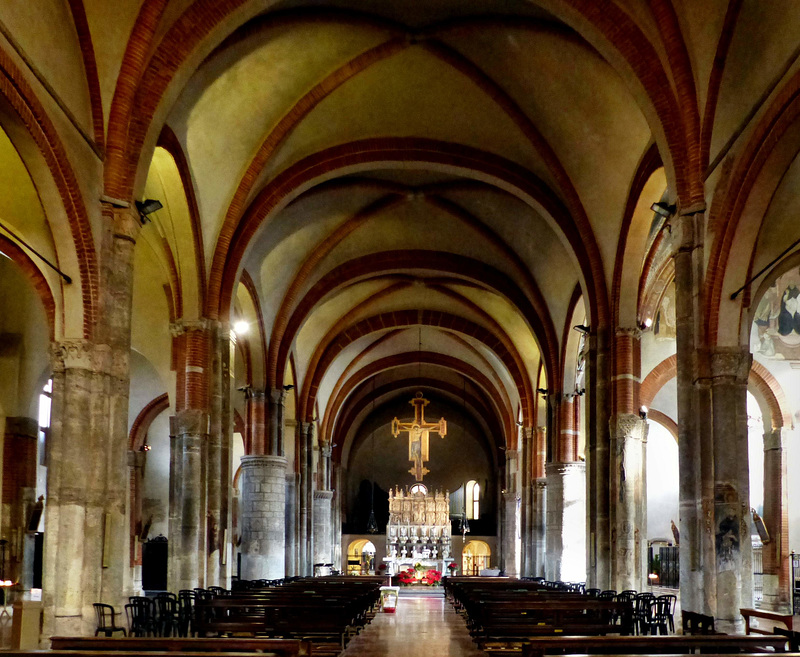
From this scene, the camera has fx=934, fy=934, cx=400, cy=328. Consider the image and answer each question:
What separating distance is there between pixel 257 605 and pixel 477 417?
118 feet

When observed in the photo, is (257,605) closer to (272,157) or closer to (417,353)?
(272,157)

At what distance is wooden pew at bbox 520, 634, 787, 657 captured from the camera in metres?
8.45

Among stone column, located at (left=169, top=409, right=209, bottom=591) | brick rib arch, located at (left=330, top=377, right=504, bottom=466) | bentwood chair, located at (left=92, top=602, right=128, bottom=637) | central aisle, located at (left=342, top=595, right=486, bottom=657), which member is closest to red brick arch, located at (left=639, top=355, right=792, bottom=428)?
central aisle, located at (left=342, top=595, right=486, bottom=657)

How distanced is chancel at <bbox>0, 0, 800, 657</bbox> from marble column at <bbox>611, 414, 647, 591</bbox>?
2.4 inches

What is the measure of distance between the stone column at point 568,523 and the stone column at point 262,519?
7.63m

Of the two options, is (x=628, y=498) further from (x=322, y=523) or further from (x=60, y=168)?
(x=322, y=523)

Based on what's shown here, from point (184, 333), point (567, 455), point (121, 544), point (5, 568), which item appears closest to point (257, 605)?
point (121, 544)

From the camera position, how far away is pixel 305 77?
56.1 ft

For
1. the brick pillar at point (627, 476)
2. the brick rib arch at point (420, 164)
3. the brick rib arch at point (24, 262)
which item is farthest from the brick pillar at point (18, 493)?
the brick pillar at point (627, 476)

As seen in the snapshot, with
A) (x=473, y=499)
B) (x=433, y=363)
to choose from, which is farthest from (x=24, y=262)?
(x=473, y=499)

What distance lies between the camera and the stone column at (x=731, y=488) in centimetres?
1175

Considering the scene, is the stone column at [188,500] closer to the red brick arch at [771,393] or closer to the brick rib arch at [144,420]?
the brick rib arch at [144,420]

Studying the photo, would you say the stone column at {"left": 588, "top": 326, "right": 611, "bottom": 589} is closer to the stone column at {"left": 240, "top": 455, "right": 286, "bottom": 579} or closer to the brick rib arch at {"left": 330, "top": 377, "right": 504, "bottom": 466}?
the stone column at {"left": 240, "top": 455, "right": 286, "bottom": 579}

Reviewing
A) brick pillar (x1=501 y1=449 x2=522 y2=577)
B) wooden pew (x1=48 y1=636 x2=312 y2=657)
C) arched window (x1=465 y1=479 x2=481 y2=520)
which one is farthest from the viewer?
arched window (x1=465 y1=479 x2=481 y2=520)
